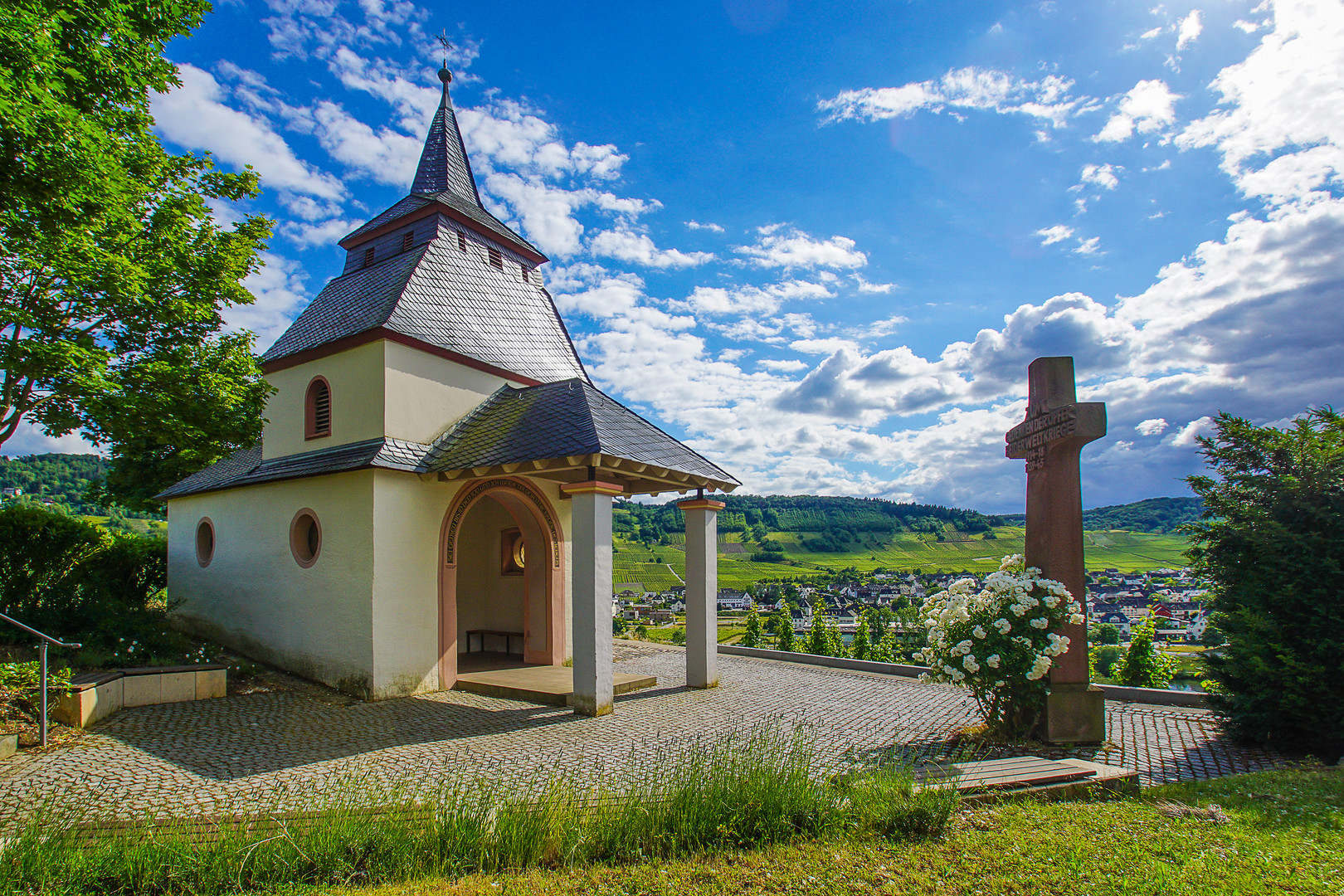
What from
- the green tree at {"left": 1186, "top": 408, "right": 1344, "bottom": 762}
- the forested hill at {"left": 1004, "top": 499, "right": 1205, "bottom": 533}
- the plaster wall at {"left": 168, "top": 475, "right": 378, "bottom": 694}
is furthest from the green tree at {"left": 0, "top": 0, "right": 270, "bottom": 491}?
the forested hill at {"left": 1004, "top": 499, "right": 1205, "bottom": 533}

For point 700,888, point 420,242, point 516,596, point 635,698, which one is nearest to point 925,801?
point 700,888

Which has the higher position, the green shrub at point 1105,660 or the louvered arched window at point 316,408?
the louvered arched window at point 316,408

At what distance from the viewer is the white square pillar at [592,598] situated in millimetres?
8945

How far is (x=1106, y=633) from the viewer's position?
509 inches

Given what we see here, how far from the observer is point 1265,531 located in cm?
732

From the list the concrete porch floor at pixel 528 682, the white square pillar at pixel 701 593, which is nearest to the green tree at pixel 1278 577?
the white square pillar at pixel 701 593

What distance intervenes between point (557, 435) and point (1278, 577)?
8.64 m

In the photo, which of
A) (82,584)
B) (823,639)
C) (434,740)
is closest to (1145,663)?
(823,639)

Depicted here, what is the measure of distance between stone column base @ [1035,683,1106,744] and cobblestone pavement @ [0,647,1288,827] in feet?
A: 0.60

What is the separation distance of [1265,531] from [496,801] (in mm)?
8274

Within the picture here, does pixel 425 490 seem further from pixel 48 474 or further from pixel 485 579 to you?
pixel 48 474

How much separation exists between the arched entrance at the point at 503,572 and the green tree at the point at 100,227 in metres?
4.19

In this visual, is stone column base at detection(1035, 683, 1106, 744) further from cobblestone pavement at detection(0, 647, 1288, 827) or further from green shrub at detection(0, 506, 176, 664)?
green shrub at detection(0, 506, 176, 664)

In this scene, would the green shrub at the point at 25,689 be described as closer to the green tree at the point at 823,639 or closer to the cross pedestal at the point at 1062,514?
the cross pedestal at the point at 1062,514
